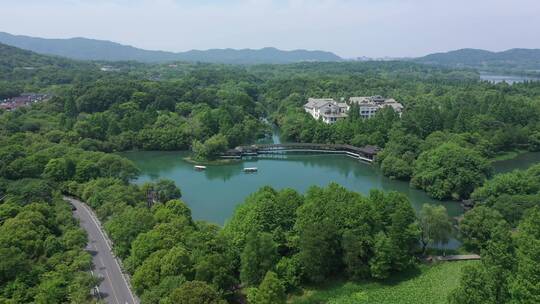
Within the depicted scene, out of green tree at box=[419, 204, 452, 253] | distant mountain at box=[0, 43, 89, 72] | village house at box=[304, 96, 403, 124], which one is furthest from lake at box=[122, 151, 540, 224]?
distant mountain at box=[0, 43, 89, 72]

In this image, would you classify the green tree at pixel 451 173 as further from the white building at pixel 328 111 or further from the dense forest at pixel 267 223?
the white building at pixel 328 111

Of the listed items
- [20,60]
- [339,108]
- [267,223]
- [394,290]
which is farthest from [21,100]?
[394,290]

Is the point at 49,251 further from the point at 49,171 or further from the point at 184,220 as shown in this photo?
the point at 49,171

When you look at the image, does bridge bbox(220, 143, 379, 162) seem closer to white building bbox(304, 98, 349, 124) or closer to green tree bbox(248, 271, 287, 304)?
white building bbox(304, 98, 349, 124)

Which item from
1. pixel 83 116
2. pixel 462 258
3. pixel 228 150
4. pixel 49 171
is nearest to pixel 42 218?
pixel 49 171

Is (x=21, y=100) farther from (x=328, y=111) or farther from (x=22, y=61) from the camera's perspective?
(x=328, y=111)

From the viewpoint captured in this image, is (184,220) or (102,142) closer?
(184,220)
